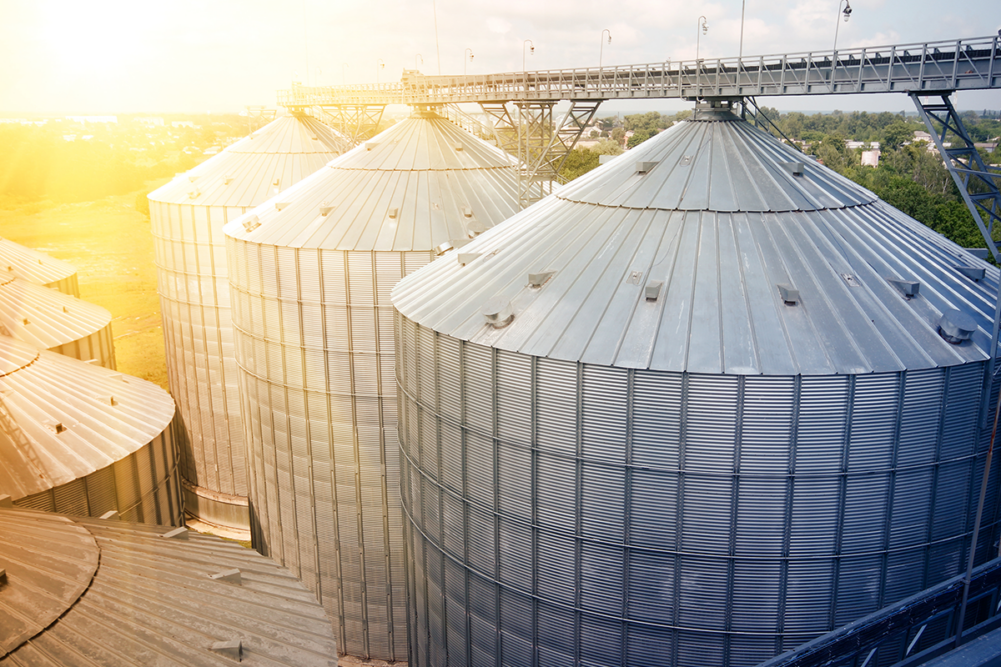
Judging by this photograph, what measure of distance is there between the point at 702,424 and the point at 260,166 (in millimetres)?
31834

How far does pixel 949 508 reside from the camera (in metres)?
16.3

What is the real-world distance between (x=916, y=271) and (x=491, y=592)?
12.7m

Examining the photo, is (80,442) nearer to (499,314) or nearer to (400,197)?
(400,197)

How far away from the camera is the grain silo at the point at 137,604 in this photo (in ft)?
40.9

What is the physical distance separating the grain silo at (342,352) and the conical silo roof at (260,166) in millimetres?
7310

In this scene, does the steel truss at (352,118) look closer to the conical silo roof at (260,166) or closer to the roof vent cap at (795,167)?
the conical silo roof at (260,166)

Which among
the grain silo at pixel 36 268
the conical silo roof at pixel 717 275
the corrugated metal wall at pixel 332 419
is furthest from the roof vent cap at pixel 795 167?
the grain silo at pixel 36 268

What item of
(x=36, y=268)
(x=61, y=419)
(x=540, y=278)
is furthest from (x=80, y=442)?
(x=36, y=268)

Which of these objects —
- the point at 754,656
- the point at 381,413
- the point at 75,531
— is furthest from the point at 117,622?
the point at 381,413

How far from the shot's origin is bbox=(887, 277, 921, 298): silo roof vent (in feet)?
55.7

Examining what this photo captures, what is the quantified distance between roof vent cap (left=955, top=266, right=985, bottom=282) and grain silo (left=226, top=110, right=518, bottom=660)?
47.9 feet

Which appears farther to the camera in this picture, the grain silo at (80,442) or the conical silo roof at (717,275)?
the grain silo at (80,442)

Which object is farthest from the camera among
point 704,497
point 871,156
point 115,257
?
point 871,156

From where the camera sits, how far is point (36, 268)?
131 feet
